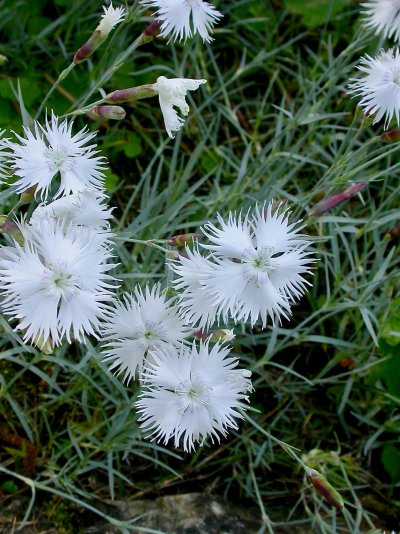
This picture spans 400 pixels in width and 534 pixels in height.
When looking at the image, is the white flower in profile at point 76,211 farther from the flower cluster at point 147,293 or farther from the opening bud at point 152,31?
the opening bud at point 152,31

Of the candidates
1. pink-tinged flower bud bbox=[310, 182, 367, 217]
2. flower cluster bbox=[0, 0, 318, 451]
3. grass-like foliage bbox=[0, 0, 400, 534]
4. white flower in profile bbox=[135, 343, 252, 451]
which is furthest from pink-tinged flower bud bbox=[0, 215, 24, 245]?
pink-tinged flower bud bbox=[310, 182, 367, 217]

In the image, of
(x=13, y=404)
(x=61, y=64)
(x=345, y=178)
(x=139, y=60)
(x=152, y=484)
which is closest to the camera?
(x=345, y=178)

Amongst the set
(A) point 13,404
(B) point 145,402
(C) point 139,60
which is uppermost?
(C) point 139,60

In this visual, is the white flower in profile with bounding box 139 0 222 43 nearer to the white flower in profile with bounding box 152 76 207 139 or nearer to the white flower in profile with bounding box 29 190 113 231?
the white flower in profile with bounding box 152 76 207 139

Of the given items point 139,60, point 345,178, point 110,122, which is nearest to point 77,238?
point 345,178

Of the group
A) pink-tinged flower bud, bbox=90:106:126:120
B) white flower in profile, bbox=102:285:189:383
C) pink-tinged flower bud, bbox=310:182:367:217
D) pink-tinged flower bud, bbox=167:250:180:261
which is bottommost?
white flower in profile, bbox=102:285:189:383

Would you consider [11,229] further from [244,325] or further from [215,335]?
[244,325]

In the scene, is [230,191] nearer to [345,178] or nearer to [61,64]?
[345,178]

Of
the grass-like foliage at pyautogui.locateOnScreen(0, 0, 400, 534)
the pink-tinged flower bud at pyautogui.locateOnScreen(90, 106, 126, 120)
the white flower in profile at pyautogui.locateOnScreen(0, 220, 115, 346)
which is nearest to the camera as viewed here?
the white flower in profile at pyautogui.locateOnScreen(0, 220, 115, 346)
